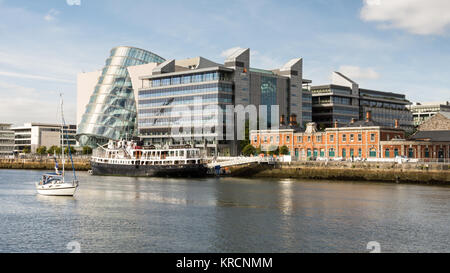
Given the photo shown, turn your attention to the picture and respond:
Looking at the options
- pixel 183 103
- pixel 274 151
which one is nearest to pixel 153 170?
pixel 274 151

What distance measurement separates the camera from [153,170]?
103 m

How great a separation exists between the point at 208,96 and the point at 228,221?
9854cm

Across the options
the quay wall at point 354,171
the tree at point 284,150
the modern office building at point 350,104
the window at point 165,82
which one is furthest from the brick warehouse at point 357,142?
the modern office building at point 350,104

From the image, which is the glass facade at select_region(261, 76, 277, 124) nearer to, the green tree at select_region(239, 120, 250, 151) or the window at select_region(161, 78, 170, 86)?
the green tree at select_region(239, 120, 250, 151)

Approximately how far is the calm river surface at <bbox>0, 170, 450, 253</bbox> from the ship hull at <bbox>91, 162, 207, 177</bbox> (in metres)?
31.6

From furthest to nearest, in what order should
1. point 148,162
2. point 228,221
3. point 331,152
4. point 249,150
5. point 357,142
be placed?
point 249,150 → point 331,152 → point 357,142 → point 148,162 → point 228,221

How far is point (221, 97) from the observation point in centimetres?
13975

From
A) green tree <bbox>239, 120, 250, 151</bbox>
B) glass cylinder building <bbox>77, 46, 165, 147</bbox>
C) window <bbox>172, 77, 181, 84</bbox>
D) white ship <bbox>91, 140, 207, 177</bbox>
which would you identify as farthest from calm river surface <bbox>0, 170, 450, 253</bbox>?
glass cylinder building <bbox>77, 46, 165, 147</bbox>

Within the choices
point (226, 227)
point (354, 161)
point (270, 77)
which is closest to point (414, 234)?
point (226, 227)

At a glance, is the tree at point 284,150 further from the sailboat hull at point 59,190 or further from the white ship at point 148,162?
the sailboat hull at point 59,190

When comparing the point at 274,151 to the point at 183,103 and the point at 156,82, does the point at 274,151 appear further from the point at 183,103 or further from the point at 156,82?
the point at 156,82

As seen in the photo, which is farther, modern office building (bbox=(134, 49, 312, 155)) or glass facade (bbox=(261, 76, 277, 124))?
glass facade (bbox=(261, 76, 277, 124))

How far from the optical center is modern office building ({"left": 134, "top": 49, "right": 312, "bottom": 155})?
140875 mm

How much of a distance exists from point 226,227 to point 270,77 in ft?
377
